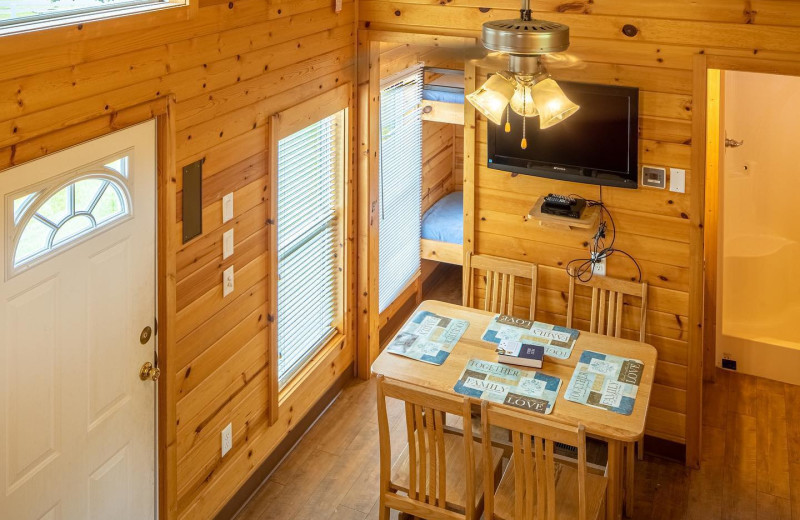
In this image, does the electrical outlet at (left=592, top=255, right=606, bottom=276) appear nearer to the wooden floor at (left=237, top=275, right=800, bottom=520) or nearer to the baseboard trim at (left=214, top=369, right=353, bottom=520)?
the wooden floor at (left=237, top=275, right=800, bottom=520)

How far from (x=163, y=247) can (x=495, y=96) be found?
1314 millimetres

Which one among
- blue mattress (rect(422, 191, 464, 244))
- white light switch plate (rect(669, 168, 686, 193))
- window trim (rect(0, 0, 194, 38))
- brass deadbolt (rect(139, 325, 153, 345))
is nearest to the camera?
window trim (rect(0, 0, 194, 38))

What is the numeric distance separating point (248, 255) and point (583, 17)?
1878mm

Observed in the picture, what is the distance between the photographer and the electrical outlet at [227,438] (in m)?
3.80

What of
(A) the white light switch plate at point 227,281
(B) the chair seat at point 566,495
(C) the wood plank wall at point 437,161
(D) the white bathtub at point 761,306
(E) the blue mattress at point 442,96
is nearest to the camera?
(B) the chair seat at point 566,495

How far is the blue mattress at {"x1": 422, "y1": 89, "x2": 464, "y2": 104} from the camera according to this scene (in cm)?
561

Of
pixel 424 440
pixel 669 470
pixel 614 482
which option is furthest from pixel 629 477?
pixel 424 440

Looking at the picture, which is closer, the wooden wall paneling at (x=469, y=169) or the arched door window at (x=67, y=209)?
the arched door window at (x=67, y=209)

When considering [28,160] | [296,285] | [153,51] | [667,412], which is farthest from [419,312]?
[28,160]

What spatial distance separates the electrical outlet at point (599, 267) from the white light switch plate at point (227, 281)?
1832 mm

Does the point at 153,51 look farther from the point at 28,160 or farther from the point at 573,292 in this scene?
the point at 573,292

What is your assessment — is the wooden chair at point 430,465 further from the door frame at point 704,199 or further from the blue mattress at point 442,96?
the blue mattress at point 442,96

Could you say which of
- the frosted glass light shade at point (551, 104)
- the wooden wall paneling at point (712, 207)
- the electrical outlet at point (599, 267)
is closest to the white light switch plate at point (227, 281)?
the frosted glass light shade at point (551, 104)

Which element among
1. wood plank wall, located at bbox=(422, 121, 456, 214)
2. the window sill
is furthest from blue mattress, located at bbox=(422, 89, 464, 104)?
the window sill
